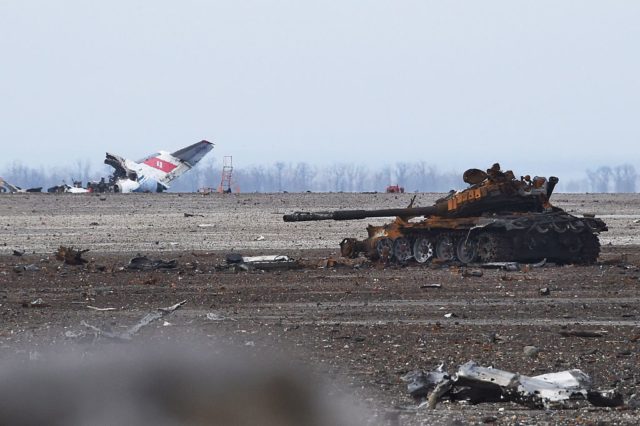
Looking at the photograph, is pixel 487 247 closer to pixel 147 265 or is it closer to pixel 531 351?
pixel 147 265

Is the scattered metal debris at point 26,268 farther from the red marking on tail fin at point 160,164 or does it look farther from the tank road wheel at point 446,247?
the red marking on tail fin at point 160,164

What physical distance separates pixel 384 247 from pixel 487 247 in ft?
8.63

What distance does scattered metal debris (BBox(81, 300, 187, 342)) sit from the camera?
15.7 meters

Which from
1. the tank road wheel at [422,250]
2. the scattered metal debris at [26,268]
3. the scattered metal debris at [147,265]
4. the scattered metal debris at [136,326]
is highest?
the tank road wheel at [422,250]

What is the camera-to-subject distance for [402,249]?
105 feet

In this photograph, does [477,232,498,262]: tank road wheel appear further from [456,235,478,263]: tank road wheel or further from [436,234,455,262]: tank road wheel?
[436,234,455,262]: tank road wheel

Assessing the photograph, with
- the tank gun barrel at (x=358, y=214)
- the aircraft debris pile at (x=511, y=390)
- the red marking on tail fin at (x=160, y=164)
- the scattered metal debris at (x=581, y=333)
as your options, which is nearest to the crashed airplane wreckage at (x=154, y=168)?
the red marking on tail fin at (x=160, y=164)

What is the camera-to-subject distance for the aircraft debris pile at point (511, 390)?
1181 cm

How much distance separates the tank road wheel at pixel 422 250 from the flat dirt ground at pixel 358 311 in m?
1.62

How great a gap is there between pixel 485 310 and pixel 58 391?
985cm

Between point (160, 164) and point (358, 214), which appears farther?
point (160, 164)

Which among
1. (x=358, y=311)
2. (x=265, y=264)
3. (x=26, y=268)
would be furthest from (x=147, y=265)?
(x=358, y=311)

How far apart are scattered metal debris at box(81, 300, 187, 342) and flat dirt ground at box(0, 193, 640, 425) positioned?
0.16 m

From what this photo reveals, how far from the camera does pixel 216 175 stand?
6722 inches
